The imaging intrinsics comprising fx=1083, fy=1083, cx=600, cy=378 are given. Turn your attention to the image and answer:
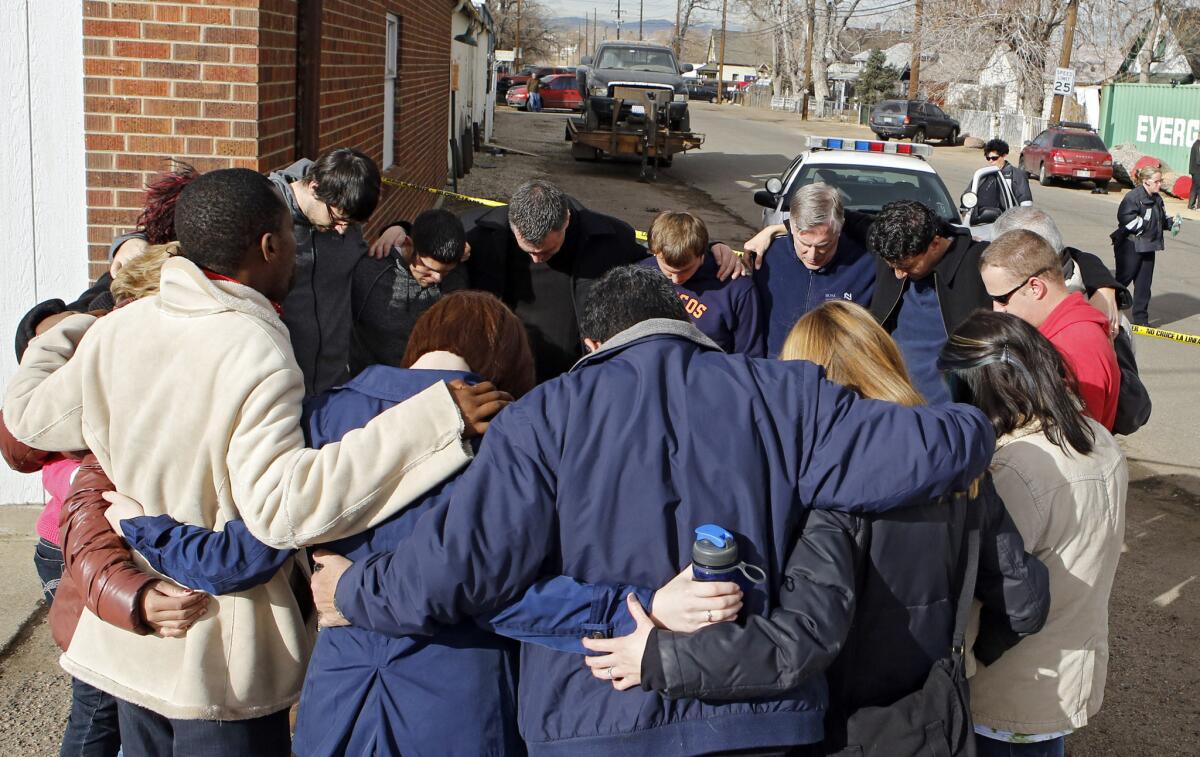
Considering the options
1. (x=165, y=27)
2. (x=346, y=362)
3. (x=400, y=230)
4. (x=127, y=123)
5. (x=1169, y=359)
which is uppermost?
(x=165, y=27)

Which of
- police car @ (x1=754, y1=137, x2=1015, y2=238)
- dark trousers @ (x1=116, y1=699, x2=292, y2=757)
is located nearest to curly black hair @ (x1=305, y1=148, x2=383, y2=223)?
dark trousers @ (x1=116, y1=699, x2=292, y2=757)

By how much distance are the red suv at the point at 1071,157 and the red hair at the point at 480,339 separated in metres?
27.6

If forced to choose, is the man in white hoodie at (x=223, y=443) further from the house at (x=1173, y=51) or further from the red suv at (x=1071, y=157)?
the house at (x=1173, y=51)

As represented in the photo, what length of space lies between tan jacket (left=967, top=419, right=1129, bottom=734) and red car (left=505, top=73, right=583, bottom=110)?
1802 inches

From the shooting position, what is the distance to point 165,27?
15.5 feet

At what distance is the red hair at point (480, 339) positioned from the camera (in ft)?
8.07

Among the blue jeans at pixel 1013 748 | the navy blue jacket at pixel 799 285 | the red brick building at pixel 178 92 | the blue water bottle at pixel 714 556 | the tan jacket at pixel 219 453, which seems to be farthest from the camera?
the red brick building at pixel 178 92

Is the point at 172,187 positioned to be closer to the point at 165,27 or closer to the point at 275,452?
the point at 275,452

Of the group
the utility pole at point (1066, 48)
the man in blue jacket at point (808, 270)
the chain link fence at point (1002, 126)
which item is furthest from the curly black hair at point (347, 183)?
the chain link fence at point (1002, 126)

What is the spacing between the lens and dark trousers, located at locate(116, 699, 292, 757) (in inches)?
100.0

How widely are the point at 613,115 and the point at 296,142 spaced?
1764 centimetres

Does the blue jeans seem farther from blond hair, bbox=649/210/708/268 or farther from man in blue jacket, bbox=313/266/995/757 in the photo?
blond hair, bbox=649/210/708/268

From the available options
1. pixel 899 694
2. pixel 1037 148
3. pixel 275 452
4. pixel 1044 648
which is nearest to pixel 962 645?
pixel 899 694

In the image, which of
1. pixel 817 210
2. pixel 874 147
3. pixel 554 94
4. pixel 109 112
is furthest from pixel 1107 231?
pixel 554 94
